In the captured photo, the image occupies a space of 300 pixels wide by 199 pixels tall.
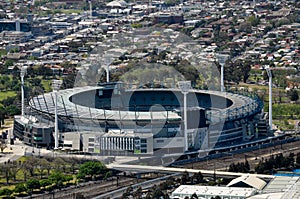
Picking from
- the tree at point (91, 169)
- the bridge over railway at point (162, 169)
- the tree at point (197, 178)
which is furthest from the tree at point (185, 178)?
the tree at point (91, 169)

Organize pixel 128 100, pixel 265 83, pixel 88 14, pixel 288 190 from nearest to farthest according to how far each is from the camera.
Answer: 1. pixel 288 190
2. pixel 128 100
3. pixel 265 83
4. pixel 88 14

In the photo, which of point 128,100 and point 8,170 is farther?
point 128,100

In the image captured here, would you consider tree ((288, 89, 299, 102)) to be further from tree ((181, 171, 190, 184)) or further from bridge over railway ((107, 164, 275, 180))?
tree ((181, 171, 190, 184))

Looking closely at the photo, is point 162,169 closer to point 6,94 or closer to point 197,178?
point 197,178

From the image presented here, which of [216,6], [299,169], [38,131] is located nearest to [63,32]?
[216,6]

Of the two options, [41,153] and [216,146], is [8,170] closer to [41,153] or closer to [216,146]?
[41,153]

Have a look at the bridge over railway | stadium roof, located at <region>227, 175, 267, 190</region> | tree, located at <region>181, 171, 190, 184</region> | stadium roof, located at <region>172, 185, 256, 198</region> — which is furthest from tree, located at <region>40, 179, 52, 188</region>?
stadium roof, located at <region>227, 175, 267, 190</region>

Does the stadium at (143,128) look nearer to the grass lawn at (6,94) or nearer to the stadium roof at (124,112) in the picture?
the stadium roof at (124,112)
